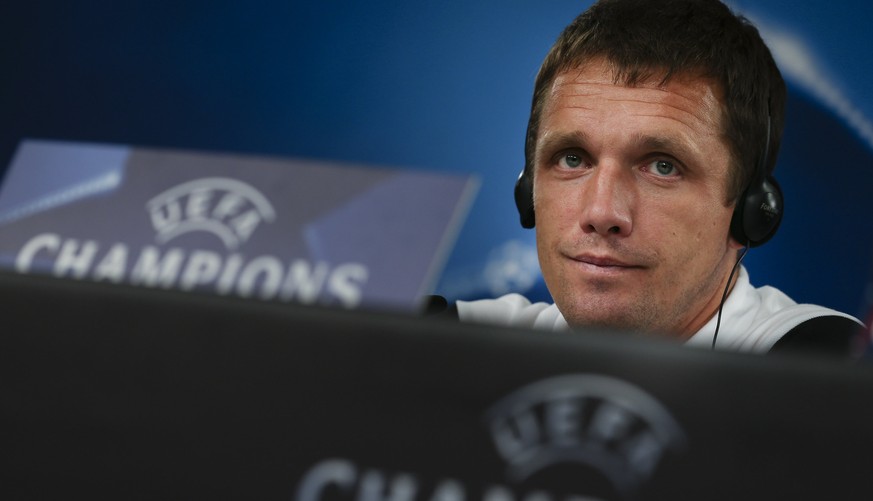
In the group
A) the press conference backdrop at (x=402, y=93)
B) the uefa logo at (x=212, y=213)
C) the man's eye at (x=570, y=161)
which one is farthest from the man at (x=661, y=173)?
the uefa logo at (x=212, y=213)

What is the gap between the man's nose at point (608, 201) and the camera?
1077 millimetres

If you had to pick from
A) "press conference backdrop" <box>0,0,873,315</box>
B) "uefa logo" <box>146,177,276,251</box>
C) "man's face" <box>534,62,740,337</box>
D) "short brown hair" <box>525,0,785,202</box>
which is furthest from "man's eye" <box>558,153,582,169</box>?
"uefa logo" <box>146,177,276,251</box>

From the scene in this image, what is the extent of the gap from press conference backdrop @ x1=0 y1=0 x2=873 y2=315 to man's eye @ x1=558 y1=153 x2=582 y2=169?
561mm

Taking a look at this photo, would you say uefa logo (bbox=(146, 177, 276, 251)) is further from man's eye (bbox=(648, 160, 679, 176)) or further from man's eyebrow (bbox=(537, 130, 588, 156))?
man's eye (bbox=(648, 160, 679, 176))

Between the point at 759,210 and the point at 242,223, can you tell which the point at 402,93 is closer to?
the point at 242,223

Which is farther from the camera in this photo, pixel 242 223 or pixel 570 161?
pixel 242 223

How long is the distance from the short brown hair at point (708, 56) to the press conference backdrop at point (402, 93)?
0.40 meters

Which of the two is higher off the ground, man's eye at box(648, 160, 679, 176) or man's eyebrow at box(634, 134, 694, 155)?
man's eyebrow at box(634, 134, 694, 155)

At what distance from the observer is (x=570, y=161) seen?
3.72ft

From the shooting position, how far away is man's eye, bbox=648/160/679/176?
3.64 feet

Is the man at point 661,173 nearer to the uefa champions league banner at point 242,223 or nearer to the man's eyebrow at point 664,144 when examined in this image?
the man's eyebrow at point 664,144

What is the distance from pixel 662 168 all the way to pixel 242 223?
2.79ft

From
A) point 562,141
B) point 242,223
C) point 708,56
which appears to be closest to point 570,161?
point 562,141

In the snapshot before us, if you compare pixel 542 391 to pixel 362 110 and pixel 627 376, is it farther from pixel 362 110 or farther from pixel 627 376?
pixel 362 110
